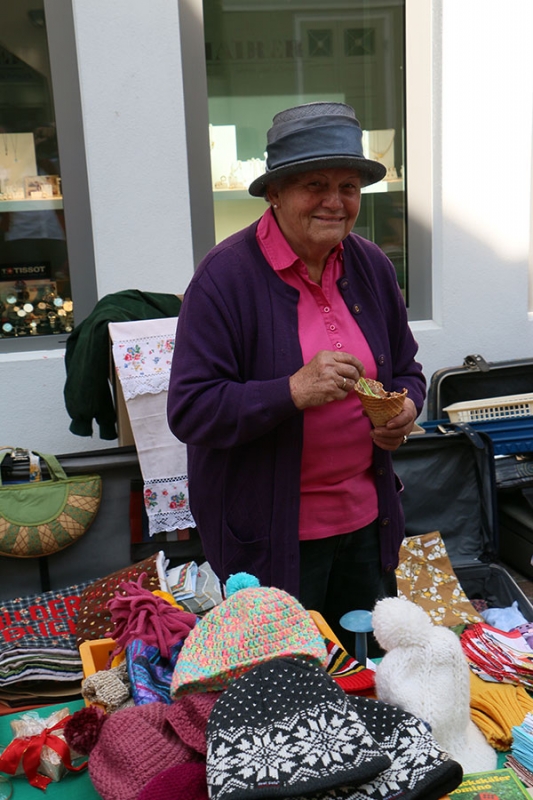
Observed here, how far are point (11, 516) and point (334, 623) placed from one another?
1.45 meters

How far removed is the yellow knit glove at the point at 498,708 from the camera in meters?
1.48

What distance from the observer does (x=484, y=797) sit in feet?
4.13

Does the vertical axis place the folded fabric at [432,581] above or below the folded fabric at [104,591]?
below

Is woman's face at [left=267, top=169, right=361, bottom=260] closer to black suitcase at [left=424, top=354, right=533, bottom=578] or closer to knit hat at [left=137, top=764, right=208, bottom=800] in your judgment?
knit hat at [left=137, top=764, right=208, bottom=800]

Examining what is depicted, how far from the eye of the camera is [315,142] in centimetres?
193

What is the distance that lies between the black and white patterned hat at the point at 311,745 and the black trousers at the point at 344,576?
89 cm

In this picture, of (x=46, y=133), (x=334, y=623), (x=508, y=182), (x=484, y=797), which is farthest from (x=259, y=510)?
(x=508, y=182)

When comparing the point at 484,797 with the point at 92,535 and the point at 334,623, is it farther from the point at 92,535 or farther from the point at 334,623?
the point at 92,535

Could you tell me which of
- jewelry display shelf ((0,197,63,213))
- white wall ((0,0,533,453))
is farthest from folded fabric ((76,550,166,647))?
jewelry display shelf ((0,197,63,213))

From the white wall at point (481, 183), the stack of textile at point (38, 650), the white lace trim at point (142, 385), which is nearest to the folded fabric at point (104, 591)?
the stack of textile at point (38, 650)

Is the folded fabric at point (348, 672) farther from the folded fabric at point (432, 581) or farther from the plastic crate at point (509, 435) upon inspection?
the plastic crate at point (509, 435)

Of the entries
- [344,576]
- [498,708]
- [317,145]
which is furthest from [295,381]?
[498,708]

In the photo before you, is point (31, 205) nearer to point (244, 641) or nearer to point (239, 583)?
point (239, 583)

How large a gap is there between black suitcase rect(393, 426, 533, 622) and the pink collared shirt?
1.55m
